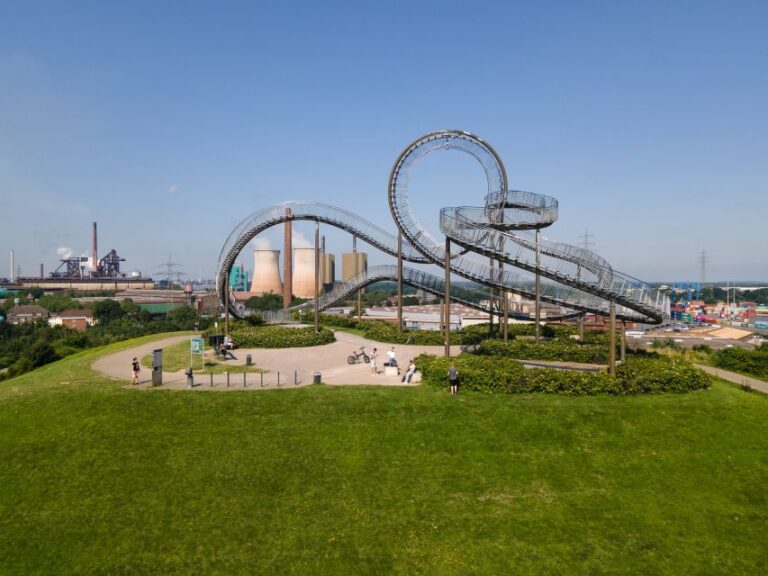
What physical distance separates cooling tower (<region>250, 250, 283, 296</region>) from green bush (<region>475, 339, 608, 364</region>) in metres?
97.9

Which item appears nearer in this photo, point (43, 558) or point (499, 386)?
point (43, 558)

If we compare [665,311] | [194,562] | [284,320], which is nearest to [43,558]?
[194,562]

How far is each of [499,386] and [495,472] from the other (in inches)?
232

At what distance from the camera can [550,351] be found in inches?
1229

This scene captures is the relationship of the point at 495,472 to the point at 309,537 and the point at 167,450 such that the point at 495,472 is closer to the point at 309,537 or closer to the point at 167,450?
the point at 309,537

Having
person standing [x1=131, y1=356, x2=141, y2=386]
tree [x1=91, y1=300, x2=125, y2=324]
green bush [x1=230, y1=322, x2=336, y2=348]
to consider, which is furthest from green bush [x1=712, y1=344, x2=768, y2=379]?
tree [x1=91, y1=300, x2=125, y2=324]

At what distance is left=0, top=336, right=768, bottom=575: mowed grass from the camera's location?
494 inches

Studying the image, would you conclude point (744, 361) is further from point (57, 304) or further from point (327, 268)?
point (57, 304)

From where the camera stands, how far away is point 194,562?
12305 mm

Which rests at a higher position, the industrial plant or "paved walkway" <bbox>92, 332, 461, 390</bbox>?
the industrial plant

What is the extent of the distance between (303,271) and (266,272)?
50.6ft

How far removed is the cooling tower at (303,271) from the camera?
11201 cm

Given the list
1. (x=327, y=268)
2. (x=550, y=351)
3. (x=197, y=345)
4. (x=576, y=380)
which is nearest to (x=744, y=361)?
(x=550, y=351)

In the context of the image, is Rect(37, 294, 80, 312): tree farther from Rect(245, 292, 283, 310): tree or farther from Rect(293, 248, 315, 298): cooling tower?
Rect(293, 248, 315, 298): cooling tower
